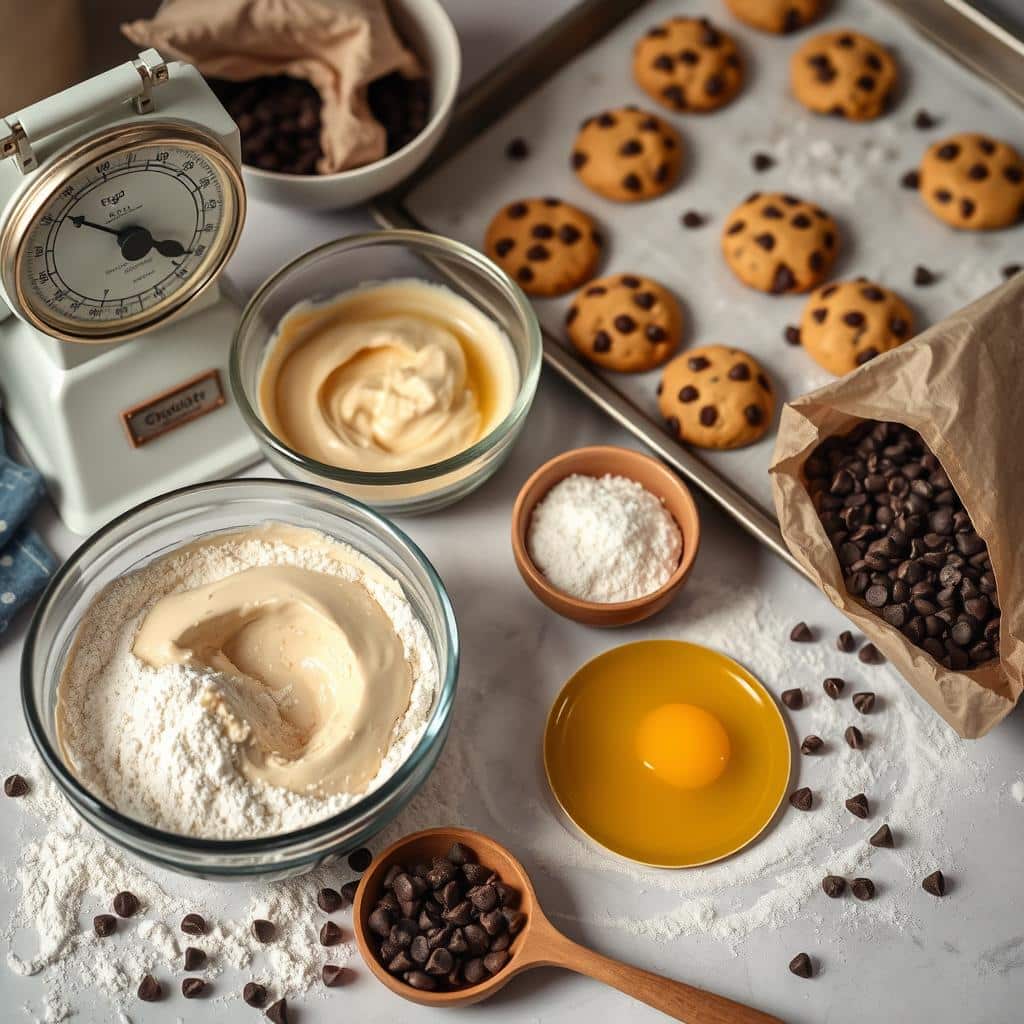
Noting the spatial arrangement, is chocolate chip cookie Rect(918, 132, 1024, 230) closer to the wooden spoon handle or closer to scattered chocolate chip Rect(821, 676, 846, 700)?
scattered chocolate chip Rect(821, 676, 846, 700)

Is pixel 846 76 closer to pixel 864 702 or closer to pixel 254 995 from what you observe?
pixel 864 702

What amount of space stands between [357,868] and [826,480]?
78 cm

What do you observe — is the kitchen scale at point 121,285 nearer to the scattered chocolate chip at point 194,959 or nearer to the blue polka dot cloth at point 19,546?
the blue polka dot cloth at point 19,546

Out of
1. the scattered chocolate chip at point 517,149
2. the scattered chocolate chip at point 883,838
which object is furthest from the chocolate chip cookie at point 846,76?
the scattered chocolate chip at point 883,838

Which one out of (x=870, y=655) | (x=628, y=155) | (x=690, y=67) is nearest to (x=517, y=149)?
(x=628, y=155)

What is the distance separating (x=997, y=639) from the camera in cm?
156

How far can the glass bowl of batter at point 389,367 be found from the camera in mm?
1657

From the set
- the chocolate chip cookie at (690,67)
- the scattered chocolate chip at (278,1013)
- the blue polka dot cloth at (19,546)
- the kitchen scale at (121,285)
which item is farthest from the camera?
the chocolate chip cookie at (690,67)

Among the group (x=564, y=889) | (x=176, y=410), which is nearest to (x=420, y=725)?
(x=564, y=889)

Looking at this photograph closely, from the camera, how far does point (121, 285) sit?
1.47m

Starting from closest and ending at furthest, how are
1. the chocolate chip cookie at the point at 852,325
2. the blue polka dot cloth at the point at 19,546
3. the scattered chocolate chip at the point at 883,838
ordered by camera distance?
Result: the scattered chocolate chip at the point at 883,838 < the blue polka dot cloth at the point at 19,546 < the chocolate chip cookie at the point at 852,325

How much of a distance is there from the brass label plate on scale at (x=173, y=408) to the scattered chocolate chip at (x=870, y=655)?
0.92 m

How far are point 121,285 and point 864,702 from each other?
3.42 feet

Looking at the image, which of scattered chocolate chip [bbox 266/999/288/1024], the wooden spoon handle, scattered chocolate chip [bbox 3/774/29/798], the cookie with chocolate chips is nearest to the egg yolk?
the wooden spoon handle
